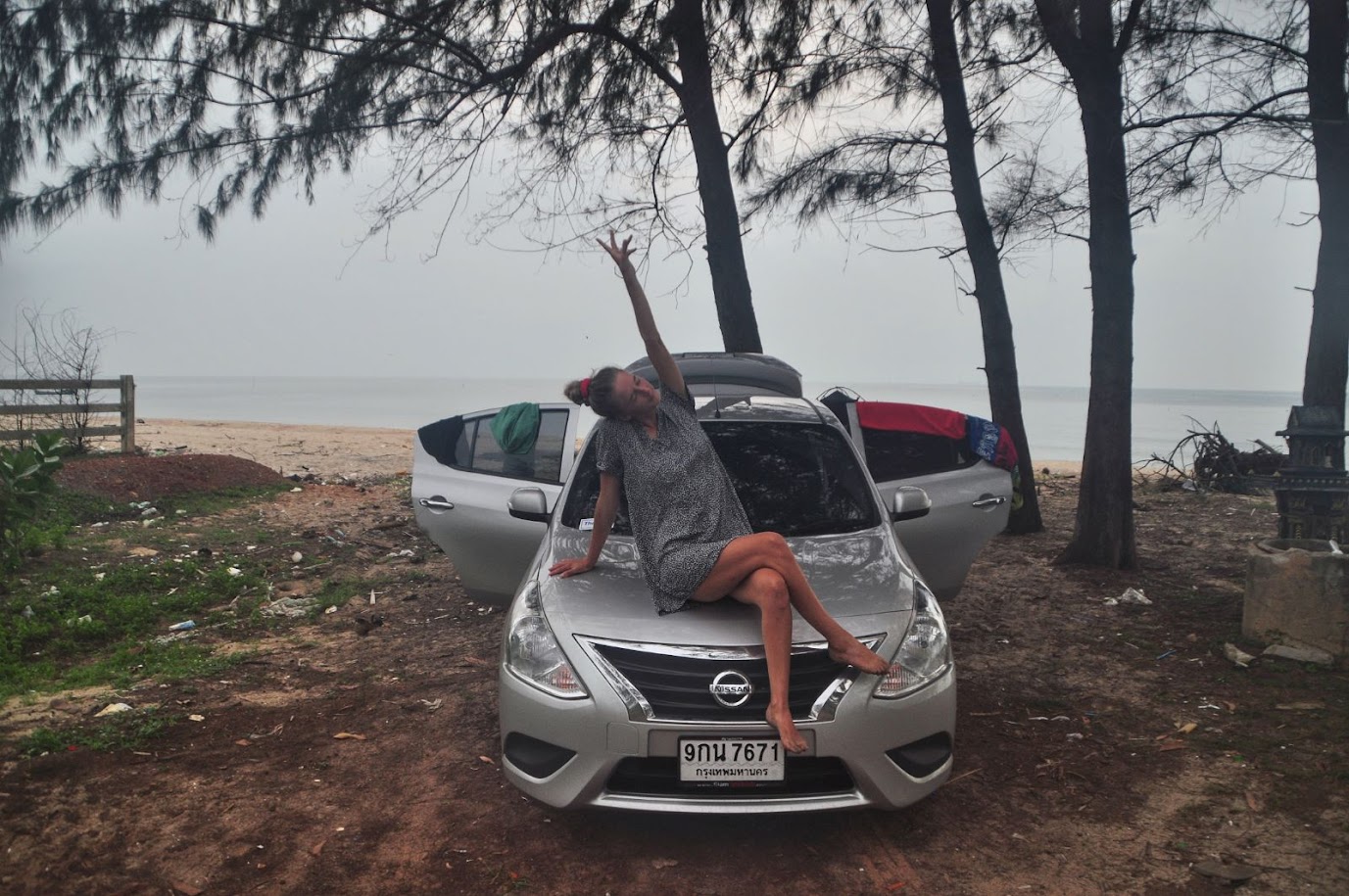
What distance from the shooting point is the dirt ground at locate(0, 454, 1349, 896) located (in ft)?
10.9

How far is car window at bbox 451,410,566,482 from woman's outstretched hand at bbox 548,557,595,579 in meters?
1.66

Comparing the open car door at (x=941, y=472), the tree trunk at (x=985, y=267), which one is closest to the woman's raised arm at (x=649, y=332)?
the open car door at (x=941, y=472)

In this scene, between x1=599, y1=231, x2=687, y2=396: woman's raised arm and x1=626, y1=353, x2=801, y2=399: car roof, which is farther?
x1=626, y1=353, x2=801, y2=399: car roof

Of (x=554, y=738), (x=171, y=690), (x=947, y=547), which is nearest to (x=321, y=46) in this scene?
(x=171, y=690)

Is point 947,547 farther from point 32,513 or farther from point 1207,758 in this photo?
→ point 32,513

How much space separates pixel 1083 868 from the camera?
3369 mm

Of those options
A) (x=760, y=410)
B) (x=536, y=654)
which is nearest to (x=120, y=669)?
(x=536, y=654)

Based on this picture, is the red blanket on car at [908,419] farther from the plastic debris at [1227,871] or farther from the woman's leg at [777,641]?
the plastic debris at [1227,871]

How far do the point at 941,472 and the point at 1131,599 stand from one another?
2318 mm

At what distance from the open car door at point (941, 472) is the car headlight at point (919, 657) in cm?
120

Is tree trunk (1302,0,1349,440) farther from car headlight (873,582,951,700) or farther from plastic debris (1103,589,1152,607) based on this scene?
car headlight (873,582,951,700)

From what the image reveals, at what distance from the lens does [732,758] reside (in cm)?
318

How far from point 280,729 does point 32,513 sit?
11.5 ft

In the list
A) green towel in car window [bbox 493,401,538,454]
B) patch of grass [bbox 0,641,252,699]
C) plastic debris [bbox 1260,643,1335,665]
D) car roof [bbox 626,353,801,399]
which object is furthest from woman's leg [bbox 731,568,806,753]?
plastic debris [bbox 1260,643,1335,665]
